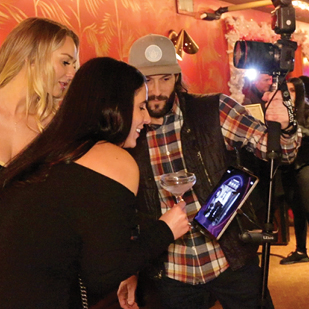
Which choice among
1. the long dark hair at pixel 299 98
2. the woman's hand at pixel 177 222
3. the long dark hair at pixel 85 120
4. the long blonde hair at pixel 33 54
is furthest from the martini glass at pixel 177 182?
the long dark hair at pixel 299 98

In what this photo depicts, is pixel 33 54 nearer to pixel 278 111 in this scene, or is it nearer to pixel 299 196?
pixel 278 111

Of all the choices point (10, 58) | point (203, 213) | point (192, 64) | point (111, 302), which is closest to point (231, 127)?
point (203, 213)

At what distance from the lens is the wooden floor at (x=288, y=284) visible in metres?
2.70

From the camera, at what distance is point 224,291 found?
1481 mm

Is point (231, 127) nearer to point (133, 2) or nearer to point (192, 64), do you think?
point (133, 2)

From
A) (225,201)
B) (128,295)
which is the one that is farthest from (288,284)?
(225,201)

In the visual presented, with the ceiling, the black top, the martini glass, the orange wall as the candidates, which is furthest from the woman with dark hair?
the ceiling

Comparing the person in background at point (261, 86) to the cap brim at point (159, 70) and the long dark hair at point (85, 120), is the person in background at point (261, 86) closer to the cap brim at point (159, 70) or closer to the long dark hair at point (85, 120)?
the cap brim at point (159, 70)

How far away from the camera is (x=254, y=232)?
128cm

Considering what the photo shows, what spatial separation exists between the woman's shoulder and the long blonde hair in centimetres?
70

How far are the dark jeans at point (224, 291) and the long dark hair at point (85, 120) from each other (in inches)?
29.8

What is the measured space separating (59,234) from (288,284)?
2583mm

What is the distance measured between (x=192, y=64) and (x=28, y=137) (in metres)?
3.15

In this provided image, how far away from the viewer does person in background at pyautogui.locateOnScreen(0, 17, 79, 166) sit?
1539 mm
